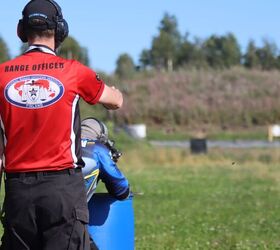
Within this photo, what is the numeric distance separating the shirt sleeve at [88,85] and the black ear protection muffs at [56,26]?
0.71ft

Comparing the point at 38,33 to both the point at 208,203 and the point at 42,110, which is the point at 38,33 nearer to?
the point at 42,110

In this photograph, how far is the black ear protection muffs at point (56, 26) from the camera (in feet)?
13.3

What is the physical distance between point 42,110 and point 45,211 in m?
0.54

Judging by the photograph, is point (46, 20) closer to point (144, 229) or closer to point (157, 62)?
point (144, 229)

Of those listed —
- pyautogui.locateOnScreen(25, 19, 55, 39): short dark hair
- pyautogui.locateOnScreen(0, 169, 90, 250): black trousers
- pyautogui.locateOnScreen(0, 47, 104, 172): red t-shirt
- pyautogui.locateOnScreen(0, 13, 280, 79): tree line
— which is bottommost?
pyautogui.locateOnScreen(0, 169, 90, 250): black trousers

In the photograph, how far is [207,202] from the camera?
1464 centimetres

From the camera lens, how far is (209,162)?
2825 cm

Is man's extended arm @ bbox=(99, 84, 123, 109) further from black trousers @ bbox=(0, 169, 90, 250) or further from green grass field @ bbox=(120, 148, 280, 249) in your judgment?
green grass field @ bbox=(120, 148, 280, 249)

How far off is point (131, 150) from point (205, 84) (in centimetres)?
3642

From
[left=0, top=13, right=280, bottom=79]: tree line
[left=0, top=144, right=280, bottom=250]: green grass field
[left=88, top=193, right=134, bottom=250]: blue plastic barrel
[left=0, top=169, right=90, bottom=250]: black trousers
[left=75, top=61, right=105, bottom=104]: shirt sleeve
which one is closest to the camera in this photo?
[left=0, top=169, right=90, bottom=250]: black trousers

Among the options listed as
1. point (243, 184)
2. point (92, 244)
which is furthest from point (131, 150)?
point (92, 244)

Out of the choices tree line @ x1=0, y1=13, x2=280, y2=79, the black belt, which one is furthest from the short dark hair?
tree line @ x1=0, y1=13, x2=280, y2=79

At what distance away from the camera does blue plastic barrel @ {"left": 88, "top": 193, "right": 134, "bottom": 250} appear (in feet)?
16.3

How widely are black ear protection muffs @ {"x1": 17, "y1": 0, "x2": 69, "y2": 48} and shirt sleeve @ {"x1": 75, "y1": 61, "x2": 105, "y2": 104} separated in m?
0.22
